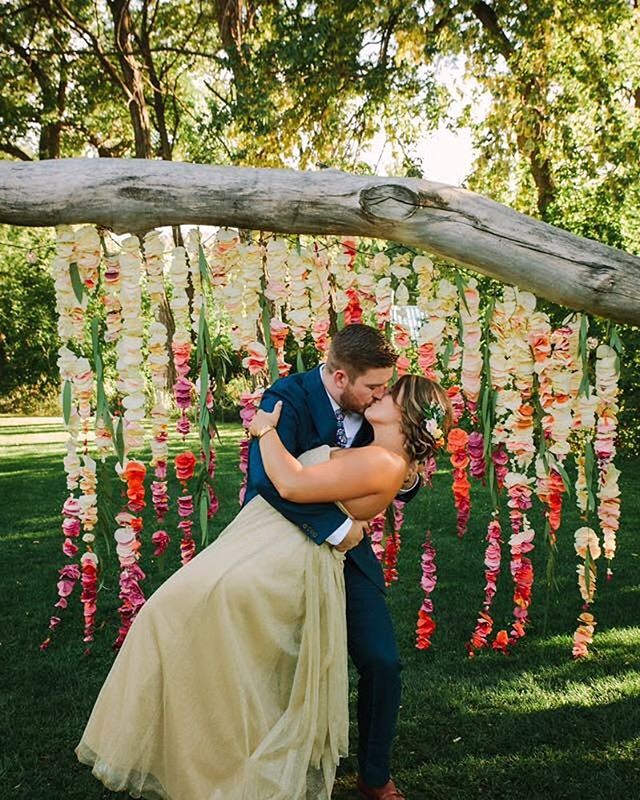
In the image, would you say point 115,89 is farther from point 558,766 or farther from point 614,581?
point 558,766

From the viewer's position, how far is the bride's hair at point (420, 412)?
2.85 metres

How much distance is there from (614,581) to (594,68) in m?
7.70

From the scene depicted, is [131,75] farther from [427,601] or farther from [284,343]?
[427,601]

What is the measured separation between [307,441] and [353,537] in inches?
16.2

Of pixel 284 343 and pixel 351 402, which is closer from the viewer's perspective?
pixel 351 402

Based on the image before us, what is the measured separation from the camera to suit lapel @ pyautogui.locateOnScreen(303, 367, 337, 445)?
2.96 metres

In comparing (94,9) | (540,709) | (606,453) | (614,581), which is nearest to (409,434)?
→ (606,453)

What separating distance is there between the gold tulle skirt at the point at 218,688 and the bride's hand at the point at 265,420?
1.34 feet

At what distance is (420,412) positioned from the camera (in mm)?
2850

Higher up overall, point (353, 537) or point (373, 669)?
point (353, 537)

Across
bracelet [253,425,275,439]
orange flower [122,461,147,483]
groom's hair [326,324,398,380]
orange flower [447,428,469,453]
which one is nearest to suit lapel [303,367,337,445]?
groom's hair [326,324,398,380]

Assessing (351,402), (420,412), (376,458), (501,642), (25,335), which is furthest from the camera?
(25,335)

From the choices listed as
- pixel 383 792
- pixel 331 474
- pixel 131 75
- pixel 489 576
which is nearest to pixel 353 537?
pixel 331 474

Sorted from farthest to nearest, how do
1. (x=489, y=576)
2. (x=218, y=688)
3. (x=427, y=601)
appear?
(x=427, y=601) → (x=489, y=576) → (x=218, y=688)
